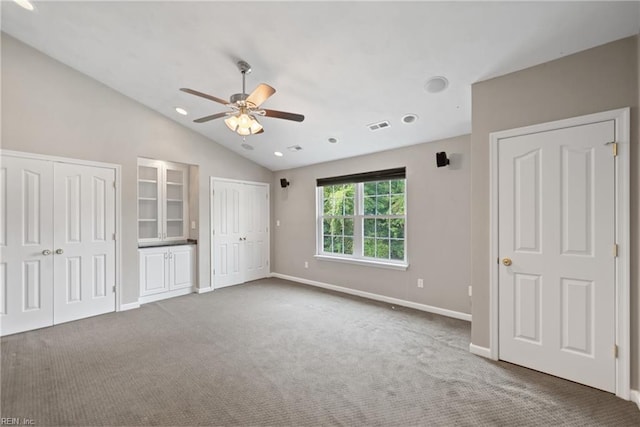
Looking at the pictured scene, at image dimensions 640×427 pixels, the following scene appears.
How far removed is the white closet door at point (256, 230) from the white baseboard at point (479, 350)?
4.28 m

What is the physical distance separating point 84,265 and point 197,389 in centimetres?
281

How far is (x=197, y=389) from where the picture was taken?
224cm

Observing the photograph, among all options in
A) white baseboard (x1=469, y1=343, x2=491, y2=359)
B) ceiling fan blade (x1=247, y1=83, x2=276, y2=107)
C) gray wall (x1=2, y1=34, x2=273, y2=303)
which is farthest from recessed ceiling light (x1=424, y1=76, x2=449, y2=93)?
gray wall (x1=2, y1=34, x2=273, y2=303)

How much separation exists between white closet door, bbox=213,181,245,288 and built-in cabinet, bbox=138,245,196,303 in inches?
18.0

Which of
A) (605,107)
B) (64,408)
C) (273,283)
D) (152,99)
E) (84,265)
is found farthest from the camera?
(273,283)

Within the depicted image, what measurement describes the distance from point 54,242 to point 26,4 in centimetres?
258

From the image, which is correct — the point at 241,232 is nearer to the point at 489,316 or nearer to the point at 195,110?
the point at 195,110

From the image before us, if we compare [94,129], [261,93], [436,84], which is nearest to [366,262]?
[436,84]

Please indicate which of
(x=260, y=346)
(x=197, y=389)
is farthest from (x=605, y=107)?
(x=197, y=389)

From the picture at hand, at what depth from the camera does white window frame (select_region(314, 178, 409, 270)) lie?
4.34m

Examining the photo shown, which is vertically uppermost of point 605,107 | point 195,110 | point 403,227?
point 195,110

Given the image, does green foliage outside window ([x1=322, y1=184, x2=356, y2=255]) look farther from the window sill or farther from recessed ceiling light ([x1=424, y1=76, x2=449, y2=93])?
recessed ceiling light ([x1=424, y1=76, x2=449, y2=93])

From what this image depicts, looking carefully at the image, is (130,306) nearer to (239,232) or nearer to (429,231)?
(239,232)

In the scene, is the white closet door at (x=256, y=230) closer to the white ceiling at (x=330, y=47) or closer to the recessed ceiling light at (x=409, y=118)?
the white ceiling at (x=330, y=47)
